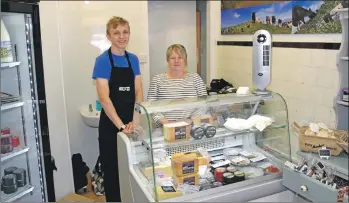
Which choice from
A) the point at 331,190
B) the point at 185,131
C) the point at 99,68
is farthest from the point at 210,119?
the point at 99,68

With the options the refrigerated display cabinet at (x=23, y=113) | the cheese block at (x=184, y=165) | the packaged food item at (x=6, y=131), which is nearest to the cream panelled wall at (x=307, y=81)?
the cheese block at (x=184, y=165)

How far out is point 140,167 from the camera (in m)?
1.65

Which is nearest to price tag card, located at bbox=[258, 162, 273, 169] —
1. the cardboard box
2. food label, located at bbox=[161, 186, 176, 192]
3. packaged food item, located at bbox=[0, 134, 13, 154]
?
food label, located at bbox=[161, 186, 176, 192]

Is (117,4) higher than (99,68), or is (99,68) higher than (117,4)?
(117,4)

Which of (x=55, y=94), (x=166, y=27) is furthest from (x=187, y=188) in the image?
(x=166, y=27)

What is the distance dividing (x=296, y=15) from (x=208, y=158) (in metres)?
1.58

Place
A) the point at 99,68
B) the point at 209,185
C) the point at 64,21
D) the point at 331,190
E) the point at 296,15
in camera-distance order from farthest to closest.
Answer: the point at 64,21 < the point at 296,15 < the point at 99,68 < the point at 209,185 < the point at 331,190

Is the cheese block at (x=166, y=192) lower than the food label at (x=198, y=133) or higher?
lower

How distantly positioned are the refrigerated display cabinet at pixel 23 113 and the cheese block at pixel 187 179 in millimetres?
1233

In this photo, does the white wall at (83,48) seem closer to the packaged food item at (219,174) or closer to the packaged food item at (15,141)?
the packaged food item at (15,141)

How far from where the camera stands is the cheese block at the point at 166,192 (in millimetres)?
1440

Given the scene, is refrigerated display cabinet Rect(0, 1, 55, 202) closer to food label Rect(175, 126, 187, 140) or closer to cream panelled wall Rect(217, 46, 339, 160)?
food label Rect(175, 126, 187, 140)

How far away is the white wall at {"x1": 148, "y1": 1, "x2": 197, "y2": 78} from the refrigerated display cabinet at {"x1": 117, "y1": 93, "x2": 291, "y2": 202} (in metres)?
2.20

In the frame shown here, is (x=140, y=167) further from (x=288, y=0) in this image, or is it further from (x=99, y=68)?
(x=288, y=0)
